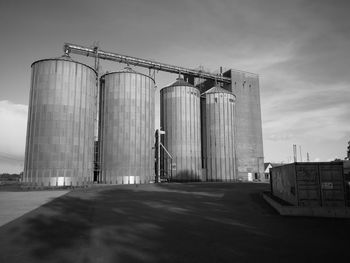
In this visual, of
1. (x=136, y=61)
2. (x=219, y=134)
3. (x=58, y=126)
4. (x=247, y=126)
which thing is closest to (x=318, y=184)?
(x=58, y=126)

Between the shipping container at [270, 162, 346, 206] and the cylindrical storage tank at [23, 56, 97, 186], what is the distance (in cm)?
2864

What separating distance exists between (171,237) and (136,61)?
4384 cm

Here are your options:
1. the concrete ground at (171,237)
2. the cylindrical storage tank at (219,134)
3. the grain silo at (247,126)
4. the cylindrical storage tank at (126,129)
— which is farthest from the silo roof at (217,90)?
the concrete ground at (171,237)

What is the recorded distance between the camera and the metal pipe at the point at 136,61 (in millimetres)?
44812

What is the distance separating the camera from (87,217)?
1360 centimetres

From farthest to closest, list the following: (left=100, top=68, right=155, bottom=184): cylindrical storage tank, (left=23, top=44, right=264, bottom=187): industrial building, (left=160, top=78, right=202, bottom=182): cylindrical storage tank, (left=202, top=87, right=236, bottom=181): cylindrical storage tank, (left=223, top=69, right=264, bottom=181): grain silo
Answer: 1. (left=223, top=69, right=264, bottom=181): grain silo
2. (left=202, top=87, right=236, bottom=181): cylindrical storage tank
3. (left=160, top=78, right=202, bottom=182): cylindrical storage tank
4. (left=100, top=68, right=155, bottom=184): cylindrical storage tank
5. (left=23, top=44, right=264, bottom=187): industrial building

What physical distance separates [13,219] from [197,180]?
39.8 m

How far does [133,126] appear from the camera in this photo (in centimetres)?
4291

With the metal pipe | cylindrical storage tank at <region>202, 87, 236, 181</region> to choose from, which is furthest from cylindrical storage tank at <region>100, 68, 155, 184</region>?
cylindrical storage tank at <region>202, 87, 236, 181</region>

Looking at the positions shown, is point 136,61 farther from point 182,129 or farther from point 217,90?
point 217,90

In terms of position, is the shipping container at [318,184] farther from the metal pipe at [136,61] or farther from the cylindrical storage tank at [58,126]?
the metal pipe at [136,61]

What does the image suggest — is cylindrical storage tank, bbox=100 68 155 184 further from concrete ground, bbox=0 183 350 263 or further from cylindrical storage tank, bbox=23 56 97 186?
concrete ground, bbox=0 183 350 263

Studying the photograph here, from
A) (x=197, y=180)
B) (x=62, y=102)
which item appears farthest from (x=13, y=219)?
(x=197, y=180)

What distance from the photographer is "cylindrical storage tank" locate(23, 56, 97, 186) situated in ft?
115
